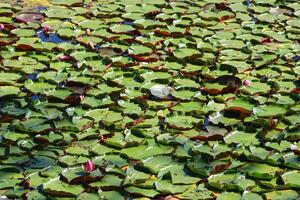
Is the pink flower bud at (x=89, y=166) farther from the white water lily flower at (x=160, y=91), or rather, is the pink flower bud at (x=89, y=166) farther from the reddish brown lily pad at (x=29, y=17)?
the reddish brown lily pad at (x=29, y=17)

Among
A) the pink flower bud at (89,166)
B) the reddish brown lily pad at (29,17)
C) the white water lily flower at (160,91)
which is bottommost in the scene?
the pink flower bud at (89,166)

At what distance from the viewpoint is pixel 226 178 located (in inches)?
148

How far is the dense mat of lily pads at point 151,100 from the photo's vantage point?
12.3 feet

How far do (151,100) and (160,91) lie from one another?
125 millimetres

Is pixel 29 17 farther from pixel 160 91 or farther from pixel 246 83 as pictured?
pixel 246 83

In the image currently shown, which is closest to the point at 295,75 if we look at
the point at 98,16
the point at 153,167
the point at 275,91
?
the point at 275,91

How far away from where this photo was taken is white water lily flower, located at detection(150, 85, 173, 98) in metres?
4.64

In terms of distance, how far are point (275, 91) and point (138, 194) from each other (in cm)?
152

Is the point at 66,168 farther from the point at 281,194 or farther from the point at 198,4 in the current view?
the point at 198,4

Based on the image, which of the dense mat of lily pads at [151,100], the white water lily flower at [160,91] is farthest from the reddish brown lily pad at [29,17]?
the white water lily flower at [160,91]

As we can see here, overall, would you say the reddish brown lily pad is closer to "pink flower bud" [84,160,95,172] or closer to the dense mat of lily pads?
the dense mat of lily pads

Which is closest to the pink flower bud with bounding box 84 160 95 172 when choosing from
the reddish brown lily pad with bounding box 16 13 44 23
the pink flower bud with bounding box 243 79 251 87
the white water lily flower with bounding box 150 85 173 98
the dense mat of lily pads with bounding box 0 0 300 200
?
the dense mat of lily pads with bounding box 0 0 300 200

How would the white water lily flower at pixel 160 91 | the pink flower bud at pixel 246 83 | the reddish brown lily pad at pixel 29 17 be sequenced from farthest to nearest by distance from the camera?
the reddish brown lily pad at pixel 29 17 → the pink flower bud at pixel 246 83 → the white water lily flower at pixel 160 91

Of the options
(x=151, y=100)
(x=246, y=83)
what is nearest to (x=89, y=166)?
(x=151, y=100)
